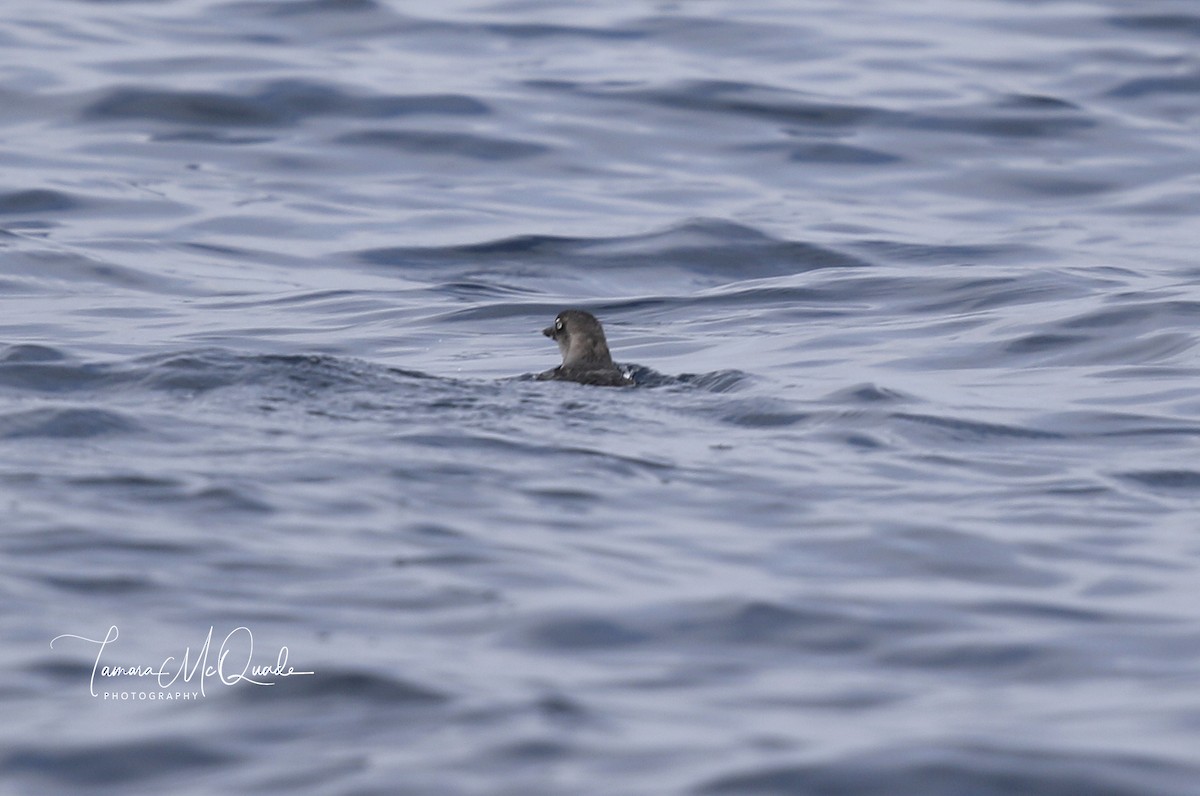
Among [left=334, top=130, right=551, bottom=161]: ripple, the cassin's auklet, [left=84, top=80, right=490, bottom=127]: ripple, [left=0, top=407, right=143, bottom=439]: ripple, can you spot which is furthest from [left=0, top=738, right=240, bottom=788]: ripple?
[left=84, top=80, right=490, bottom=127]: ripple

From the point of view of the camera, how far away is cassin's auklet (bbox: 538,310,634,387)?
11.6 m

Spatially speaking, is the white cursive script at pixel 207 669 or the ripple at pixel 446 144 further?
the ripple at pixel 446 144

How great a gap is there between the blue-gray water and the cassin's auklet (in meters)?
0.46

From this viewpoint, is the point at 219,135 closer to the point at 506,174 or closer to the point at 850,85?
the point at 506,174

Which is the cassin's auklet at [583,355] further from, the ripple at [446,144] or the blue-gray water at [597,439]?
the ripple at [446,144]

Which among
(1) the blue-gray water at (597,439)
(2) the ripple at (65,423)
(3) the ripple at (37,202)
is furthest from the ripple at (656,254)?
(2) the ripple at (65,423)

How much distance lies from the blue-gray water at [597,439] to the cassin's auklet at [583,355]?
Answer: 0.46 m

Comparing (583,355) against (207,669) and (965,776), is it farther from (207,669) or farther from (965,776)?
(965,776)

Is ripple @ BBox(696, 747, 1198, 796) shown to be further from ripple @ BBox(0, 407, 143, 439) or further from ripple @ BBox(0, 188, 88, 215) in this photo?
ripple @ BBox(0, 188, 88, 215)

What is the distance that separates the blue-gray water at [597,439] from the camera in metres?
6.20

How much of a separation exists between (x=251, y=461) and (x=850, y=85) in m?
16.8

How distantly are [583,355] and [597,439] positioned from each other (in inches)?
94.9

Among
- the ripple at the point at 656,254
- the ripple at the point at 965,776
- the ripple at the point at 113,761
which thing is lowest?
the ripple at the point at 656,254

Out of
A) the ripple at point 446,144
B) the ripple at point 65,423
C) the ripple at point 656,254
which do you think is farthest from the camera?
the ripple at point 446,144
